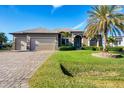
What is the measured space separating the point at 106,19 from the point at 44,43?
649 inches

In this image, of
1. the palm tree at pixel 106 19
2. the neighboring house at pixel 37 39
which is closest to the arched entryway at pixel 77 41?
the neighboring house at pixel 37 39

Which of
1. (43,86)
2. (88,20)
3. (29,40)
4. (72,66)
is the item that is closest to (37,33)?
(29,40)

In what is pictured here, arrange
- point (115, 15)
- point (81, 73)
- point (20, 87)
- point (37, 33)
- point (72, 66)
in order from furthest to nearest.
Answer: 1. point (37, 33)
2. point (115, 15)
3. point (72, 66)
4. point (81, 73)
5. point (20, 87)

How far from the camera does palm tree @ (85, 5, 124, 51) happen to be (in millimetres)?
27281

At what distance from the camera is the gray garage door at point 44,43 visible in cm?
4172

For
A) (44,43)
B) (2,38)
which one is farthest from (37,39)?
(2,38)

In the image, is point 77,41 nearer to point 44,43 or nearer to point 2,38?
point 44,43

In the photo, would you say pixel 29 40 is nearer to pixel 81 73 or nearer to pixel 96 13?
pixel 96 13

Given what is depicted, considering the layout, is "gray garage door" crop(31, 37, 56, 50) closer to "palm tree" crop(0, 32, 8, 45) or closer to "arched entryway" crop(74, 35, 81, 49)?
"arched entryway" crop(74, 35, 81, 49)

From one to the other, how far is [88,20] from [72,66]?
40.3 ft

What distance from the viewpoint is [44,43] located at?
41812 mm

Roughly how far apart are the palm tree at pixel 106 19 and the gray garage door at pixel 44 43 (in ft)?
46.0

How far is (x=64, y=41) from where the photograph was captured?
151 ft

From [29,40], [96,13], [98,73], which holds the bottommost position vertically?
[98,73]
